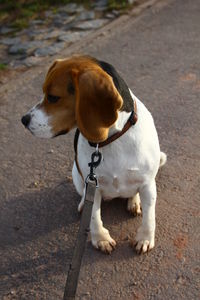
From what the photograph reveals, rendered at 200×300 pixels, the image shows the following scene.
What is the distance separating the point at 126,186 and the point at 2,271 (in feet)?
3.56

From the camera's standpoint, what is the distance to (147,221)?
3121 mm

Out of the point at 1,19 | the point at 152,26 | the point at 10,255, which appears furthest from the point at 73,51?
the point at 10,255

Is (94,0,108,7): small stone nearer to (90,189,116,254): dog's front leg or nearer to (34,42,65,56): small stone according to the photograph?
(34,42,65,56): small stone

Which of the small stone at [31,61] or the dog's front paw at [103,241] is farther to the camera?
the small stone at [31,61]

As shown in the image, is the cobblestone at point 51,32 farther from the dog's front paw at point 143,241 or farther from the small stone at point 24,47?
the dog's front paw at point 143,241

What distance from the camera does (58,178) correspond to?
3984 mm

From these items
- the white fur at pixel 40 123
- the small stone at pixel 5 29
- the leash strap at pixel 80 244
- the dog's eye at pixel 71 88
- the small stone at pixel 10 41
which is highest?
the dog's eye at pixel 71 88

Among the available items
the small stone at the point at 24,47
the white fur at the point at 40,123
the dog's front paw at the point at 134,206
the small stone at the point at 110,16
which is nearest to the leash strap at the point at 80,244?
the white fur at the point at 40,123

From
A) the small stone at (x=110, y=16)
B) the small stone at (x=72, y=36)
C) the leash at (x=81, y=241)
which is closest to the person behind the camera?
the leash at (x=81, y=241)

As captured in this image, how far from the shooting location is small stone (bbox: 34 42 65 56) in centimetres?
603

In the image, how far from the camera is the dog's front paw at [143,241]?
10.3 ft

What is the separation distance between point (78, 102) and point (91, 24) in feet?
14.4

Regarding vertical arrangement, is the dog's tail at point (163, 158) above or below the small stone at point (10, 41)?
above

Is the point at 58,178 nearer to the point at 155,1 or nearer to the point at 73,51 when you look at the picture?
the point at 73,51
